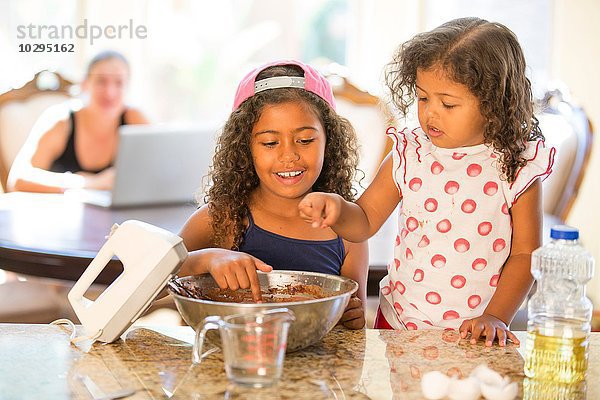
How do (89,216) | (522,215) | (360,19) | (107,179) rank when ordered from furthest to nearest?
(360,19) → (107,179) → (89,216) → (522,215)

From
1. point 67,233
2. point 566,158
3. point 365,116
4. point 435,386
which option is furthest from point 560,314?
point 365,116

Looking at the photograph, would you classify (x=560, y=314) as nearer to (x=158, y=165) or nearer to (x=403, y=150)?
(x=403, y=150)

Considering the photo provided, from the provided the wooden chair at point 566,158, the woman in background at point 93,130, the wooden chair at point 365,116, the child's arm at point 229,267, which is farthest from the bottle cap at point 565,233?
the woman in background at point 93,130

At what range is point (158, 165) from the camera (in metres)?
3.09

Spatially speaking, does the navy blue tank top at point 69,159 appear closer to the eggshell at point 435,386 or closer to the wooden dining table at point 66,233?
the wooden dining table at point 66,233

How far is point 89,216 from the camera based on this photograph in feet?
9.47

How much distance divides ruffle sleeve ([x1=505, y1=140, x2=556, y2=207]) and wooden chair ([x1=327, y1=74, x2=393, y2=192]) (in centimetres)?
224

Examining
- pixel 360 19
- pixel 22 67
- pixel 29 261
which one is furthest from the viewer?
pixel 360 19

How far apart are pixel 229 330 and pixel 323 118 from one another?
86 cm

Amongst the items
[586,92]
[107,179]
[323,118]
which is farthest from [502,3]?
[323,118]

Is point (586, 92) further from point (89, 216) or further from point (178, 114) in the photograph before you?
point (89, 216)

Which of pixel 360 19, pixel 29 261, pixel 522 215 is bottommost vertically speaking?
pixel 29 261

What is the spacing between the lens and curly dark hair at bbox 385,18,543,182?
1629mm

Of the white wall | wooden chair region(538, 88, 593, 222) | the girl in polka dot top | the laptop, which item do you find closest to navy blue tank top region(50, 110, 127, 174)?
the laptop
